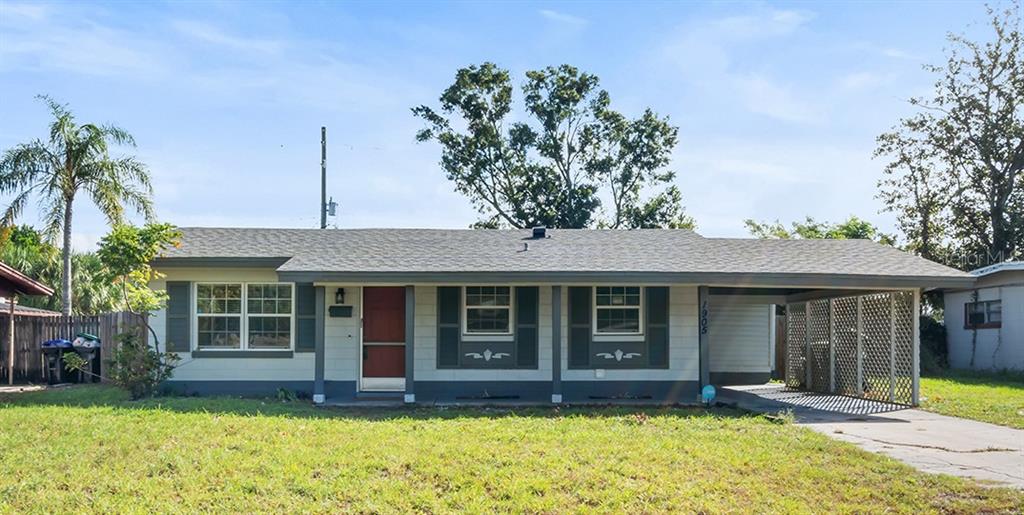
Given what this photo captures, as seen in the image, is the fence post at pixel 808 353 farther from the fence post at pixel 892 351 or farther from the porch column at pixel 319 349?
the porch column at pixel 319 349

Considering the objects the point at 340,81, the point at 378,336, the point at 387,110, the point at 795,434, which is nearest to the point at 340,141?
the point at 387,110

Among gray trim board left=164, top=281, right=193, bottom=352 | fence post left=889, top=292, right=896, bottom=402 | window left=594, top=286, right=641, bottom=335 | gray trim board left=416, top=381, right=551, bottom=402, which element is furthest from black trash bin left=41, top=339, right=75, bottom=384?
fence post left=889, top=292, right=896, bottom=402

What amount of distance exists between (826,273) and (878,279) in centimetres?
76

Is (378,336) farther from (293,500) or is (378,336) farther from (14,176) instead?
(14,176)

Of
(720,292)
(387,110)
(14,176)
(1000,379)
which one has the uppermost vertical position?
(387,110)

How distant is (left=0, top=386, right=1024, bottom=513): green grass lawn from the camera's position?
7.78m

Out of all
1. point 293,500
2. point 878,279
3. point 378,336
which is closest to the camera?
point 293,500

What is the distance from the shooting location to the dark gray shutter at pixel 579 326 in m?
14.7

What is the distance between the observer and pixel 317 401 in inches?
539

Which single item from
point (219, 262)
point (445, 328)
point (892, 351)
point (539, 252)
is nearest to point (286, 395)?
point (219, 262)

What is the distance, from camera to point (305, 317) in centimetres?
1476

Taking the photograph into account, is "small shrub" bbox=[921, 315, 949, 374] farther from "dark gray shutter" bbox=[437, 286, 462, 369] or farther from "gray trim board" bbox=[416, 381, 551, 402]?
"dark gray shutter" bbox=[437, 286, 462, 369]

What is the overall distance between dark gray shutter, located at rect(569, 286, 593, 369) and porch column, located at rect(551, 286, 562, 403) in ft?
1.84

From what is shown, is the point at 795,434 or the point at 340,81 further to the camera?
the point at 340,81
